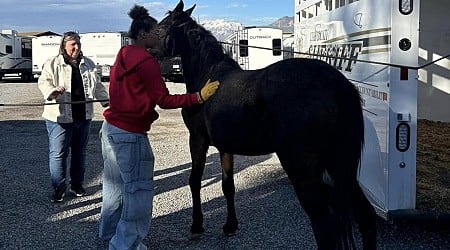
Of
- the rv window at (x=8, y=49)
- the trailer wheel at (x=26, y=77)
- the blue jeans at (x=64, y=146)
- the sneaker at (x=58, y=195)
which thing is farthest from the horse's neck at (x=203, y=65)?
the trailer wheel at (x=26, y=77)

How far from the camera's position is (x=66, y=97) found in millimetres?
5809

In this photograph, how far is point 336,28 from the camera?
5.10 m

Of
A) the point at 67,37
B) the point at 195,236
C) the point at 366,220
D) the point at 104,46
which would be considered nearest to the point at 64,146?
the point at 67,37

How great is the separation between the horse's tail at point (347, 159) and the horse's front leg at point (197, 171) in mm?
1374

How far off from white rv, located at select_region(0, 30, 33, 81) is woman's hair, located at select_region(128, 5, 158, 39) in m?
30.6

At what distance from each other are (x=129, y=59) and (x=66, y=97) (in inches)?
89.2

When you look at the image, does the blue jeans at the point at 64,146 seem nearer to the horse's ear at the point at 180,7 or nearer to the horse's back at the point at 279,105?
the horse's ear at the point at 180,7

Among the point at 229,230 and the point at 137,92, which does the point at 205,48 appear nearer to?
the point at 137,92

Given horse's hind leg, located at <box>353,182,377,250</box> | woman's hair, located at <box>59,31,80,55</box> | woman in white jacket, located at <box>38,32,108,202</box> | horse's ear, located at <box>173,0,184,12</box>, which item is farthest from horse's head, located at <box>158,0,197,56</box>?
horse's hind leg, located at <box>353,182,377,250</box>

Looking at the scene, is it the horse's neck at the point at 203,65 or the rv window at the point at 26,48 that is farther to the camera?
the rv window at the point at 26,48

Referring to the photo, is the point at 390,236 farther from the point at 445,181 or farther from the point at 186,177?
the point at 186,177

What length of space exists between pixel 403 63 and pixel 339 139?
30.1 inches

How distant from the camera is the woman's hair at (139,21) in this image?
385cm

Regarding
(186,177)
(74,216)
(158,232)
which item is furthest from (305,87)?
(186,177)
